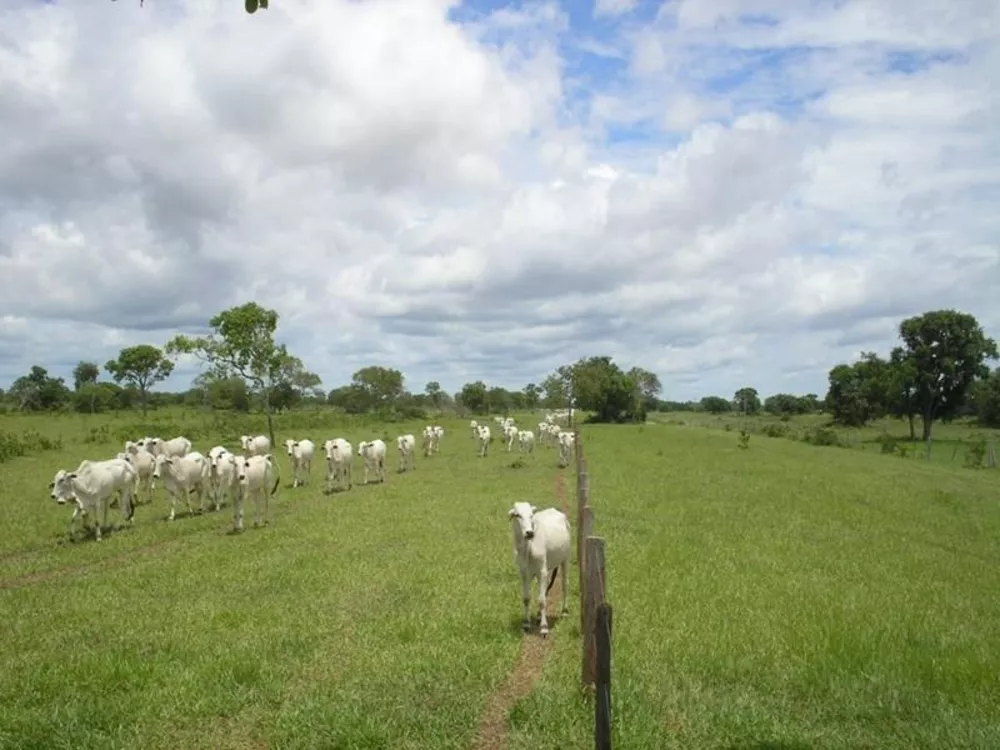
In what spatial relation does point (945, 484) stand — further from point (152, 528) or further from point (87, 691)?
point (87, 691)

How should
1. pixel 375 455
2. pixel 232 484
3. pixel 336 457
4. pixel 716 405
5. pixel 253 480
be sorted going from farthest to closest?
pixel 716 405
pixel 375 455
pixel 336 457
pixel 232 484
pixel 253 480

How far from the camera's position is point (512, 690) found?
29.9 feet

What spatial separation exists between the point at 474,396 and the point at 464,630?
120 meters

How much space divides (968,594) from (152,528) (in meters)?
19.1

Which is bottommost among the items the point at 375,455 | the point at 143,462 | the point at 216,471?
the point at 216,471

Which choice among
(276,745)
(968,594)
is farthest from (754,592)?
(276,745)

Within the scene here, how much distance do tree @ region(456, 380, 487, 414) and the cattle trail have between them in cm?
11821

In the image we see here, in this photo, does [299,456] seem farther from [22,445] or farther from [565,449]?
[22,445]

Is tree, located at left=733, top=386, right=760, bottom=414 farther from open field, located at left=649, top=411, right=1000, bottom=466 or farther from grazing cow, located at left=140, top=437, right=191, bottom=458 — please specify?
grazing cow, located at left=140, top=437, right=191, bottom=458

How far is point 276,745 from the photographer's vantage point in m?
7.63

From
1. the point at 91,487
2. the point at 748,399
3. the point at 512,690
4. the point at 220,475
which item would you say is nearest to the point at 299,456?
the point at 220,475


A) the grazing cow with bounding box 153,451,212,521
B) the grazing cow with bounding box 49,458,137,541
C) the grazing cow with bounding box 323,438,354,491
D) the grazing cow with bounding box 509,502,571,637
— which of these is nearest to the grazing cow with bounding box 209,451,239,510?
the grazing cow with bounding box 153,451,212,521

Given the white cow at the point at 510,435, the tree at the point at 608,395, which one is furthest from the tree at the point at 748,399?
the white cow at the point at 510,435

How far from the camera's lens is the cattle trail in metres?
7.77
